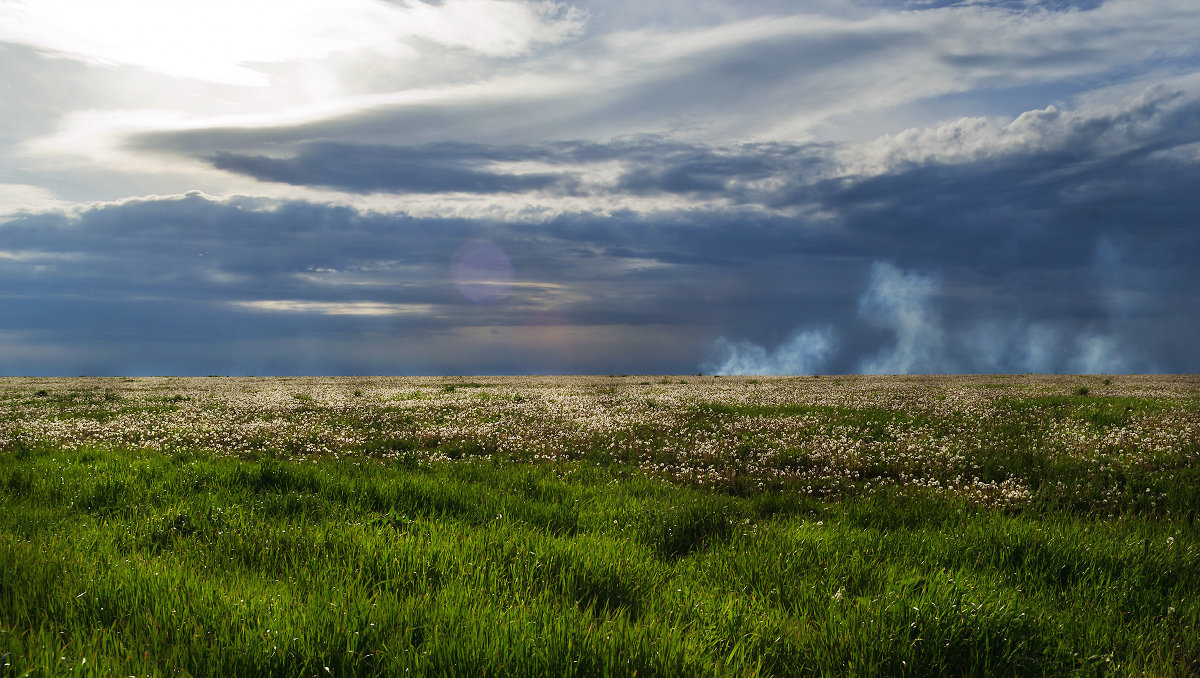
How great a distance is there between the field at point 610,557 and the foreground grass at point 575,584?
0.08 feet

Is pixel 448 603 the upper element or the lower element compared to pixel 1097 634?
upper

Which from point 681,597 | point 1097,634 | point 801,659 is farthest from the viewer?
point 681,597

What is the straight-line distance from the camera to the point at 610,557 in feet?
19.4

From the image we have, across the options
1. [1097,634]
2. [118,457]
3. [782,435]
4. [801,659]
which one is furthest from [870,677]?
[118,457]

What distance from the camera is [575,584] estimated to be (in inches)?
207

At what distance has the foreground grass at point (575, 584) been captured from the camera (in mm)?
3984

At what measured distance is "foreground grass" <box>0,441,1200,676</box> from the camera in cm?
398

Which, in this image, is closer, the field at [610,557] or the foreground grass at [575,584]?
the foreground grass at [575,584]

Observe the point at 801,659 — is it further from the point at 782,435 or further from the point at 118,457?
the point at 118,457

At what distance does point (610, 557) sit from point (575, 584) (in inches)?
28.2

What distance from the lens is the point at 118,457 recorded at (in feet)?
37.8

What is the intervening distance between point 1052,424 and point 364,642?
17176 mm

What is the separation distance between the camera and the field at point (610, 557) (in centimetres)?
409

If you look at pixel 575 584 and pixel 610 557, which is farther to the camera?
pixel 610 557
